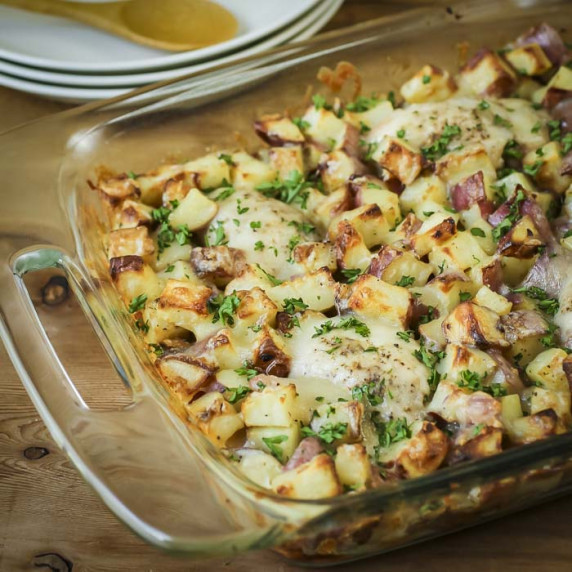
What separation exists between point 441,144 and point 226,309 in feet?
2.49

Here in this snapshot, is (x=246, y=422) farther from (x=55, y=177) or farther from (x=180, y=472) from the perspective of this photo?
(x=55, y=177)

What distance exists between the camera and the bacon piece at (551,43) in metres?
2.69

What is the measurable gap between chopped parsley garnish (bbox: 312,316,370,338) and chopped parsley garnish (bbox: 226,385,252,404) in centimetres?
19

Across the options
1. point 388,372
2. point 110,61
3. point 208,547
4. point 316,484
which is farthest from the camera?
point 110,61

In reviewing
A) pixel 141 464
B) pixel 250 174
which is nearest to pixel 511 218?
pixel 250 174

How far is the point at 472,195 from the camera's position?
228cm

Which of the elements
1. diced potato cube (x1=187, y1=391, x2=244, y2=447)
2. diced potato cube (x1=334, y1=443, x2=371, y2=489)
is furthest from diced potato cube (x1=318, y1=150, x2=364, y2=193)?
diced potato cube (x1=334, y1=443, x2=371, y2=489)

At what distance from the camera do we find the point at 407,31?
106 inches

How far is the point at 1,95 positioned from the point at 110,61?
0.38m

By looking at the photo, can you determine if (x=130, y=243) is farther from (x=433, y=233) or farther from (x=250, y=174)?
(x=433, y=233)

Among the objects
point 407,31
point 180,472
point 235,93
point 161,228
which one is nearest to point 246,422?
point 180,472

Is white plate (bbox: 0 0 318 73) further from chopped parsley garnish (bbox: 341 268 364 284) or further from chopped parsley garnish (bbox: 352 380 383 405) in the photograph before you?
chopped parsley garnish (bbox: 352 380 383 405)

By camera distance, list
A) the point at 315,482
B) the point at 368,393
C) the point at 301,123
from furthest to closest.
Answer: the point at 301,123
the point at 368,393
the point at 315,482

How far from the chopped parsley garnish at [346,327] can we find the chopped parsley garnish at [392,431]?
206mm
